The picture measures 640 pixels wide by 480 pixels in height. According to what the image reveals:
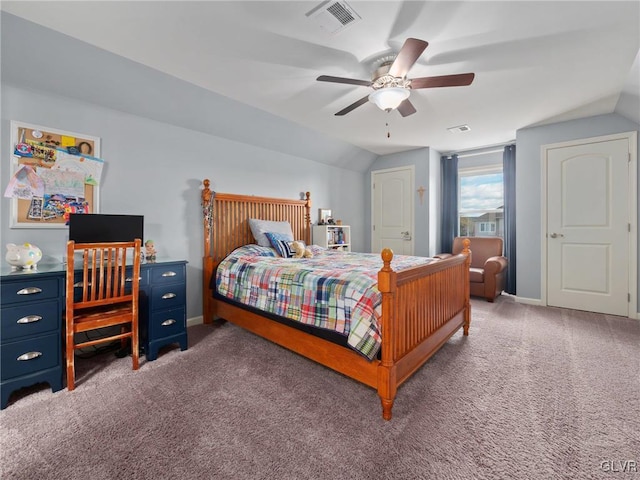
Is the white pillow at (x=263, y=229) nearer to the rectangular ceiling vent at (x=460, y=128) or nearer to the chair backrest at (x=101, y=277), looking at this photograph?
the chair backrest at (x=101, y=277)

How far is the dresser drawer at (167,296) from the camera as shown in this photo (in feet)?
8.18

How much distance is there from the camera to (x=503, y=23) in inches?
78.7

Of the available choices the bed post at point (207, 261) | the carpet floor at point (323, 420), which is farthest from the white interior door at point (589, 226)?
the bed post at point (207, 261)

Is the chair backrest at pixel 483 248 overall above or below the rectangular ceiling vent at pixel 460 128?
below

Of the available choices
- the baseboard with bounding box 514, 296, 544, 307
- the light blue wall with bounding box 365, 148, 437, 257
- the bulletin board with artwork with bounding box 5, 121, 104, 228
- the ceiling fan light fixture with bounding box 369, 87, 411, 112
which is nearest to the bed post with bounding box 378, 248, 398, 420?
the ceiling fan light fixture with bounding box 369, 87, 411, 112

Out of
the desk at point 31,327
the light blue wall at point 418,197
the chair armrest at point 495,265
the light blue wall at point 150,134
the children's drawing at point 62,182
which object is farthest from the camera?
the light blue wall at point 418,197

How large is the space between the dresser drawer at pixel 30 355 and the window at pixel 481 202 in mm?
5798

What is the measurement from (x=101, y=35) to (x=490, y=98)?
3639 millimetres

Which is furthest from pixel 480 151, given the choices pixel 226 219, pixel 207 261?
pixel 207 261

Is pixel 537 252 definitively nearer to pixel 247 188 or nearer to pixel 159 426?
pixel 247 188

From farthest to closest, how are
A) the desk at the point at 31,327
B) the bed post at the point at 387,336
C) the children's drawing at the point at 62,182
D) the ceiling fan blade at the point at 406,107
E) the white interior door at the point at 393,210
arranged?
the white interior door at the point at 393,210 → the ceiling fan blade at the point at 406,107 → the children's drawing at the point at 62,182 → the desk at the point at 31,327 → the bed post at the point at 387,336

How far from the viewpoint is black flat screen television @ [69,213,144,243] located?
232cm

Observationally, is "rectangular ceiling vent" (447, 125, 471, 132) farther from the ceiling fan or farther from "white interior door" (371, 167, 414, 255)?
the ceiling fan

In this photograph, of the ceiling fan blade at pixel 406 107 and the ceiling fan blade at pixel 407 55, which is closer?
the ceiling fan blade at pixel 407 55
